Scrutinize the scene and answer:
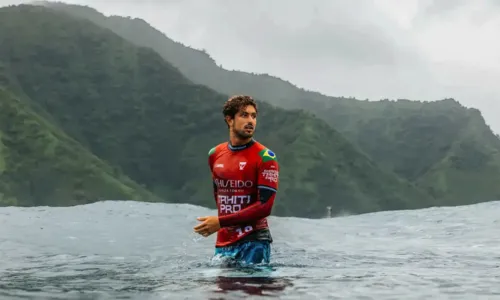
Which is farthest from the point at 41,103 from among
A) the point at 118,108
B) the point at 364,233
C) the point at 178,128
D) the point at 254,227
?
the point at 254,227

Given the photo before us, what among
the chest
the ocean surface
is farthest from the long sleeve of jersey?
the ocean surface

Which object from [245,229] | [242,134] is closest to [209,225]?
[245,229]

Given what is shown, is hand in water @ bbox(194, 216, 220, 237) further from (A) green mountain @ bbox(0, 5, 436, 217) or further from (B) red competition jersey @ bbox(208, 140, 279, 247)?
(A) green mountain @ bbox(0, 5, 436, 217)

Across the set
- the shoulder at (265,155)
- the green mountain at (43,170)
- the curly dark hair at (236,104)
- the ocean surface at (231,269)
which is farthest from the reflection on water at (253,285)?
the green mountain at (43,170)

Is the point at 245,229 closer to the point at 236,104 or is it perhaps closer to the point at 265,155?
the point at 265,155

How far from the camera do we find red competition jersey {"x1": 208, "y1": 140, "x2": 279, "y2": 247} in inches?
360

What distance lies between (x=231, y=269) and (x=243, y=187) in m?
1.15

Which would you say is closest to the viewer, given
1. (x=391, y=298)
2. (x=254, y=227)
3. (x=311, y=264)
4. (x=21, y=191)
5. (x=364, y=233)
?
(x=391, y=298)

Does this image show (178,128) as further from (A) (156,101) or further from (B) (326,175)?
(B) (326,175)

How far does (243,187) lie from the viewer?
9391mm

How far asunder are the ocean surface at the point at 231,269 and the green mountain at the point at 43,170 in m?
111

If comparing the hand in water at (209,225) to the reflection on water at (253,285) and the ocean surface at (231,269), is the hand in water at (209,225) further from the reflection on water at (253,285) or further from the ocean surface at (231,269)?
the reflection on water at (253,285)

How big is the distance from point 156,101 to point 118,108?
10.8 metres

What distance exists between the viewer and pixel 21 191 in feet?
425
